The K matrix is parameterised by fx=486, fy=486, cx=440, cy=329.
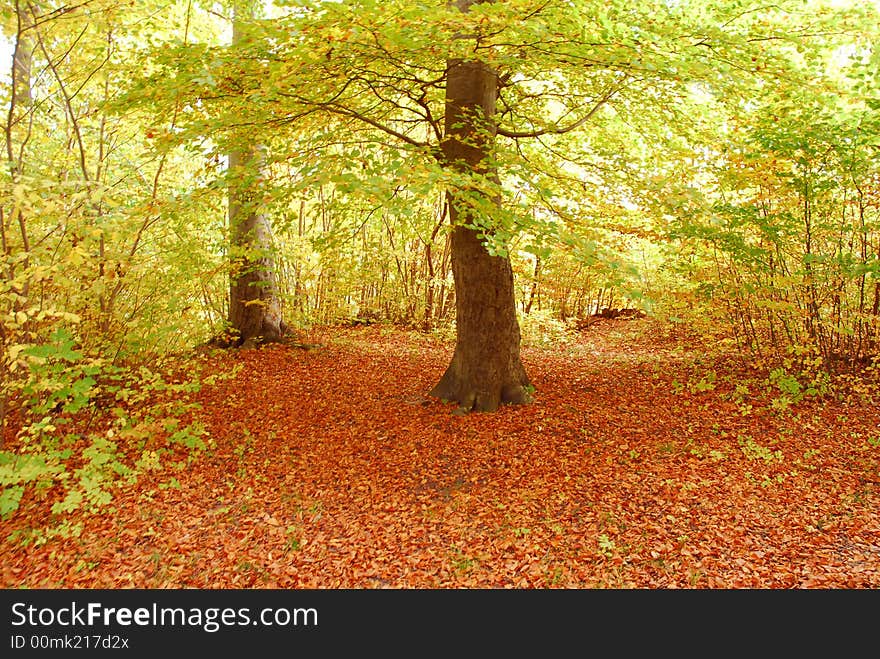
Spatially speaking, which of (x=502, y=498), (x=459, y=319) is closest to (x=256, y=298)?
(x=459, y=319)

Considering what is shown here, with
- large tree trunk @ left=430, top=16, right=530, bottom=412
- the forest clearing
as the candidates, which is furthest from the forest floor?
large tree trunk @ left=430, top=16, right=530, bottom=412

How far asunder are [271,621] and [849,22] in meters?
8.01

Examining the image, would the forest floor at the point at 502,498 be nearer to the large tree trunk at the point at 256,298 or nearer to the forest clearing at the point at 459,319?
the forest clearing at the point at 459,319

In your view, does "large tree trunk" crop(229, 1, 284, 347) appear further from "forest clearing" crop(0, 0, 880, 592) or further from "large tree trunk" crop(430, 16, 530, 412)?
"large tree trunk" crop(430, 16, 530, 412)

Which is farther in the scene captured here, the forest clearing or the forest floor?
the forest clearing

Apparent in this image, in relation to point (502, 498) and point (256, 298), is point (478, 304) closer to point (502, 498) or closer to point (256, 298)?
point (502, 498)

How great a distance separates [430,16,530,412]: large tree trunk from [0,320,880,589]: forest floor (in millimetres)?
392

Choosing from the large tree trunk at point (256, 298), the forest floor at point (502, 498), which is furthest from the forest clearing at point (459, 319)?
the large tree trunk at point (256, 298)

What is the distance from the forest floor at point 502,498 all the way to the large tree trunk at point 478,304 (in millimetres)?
392

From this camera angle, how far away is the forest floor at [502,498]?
3557 millimetres

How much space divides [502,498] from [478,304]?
9.29ft

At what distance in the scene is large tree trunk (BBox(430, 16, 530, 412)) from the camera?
20.7 ft

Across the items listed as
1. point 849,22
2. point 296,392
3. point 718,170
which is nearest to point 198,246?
point 296,392

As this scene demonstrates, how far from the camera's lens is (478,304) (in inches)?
260
